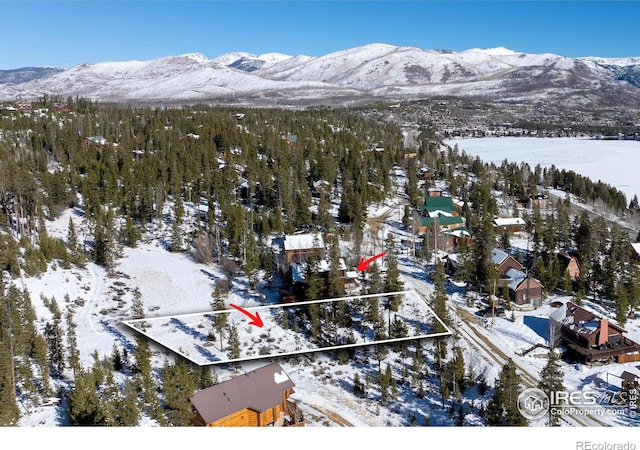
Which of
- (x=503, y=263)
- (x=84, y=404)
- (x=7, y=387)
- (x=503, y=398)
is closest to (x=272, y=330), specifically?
(x=84, y=404)

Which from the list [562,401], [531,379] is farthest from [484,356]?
[562,401]

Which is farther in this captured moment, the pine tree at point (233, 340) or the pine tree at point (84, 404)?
the pine tree at point (84, 404)

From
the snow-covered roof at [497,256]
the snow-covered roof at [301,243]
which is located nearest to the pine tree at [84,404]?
the snow-covered roof at [301,243]

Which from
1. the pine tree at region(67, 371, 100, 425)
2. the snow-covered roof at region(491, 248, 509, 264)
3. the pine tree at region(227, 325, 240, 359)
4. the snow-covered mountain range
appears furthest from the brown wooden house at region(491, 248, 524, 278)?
the snow-covered mountain range

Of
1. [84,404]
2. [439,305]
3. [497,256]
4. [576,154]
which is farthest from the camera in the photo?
[576,154]

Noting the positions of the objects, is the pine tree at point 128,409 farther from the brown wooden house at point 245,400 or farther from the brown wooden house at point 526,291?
the brown wooden house at point 526,291

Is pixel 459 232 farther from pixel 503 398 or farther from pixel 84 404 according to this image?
pixel 84 404

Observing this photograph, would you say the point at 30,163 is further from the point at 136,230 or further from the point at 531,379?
the point at 531,379
